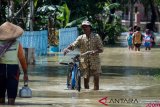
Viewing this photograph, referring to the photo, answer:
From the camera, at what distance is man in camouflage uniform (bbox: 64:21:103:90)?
14406 mm

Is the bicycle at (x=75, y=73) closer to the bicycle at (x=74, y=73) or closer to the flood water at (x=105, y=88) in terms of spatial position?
the bicycle at (x=74, y=73)

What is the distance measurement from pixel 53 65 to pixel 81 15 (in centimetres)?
1579

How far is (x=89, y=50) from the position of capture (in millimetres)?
14477

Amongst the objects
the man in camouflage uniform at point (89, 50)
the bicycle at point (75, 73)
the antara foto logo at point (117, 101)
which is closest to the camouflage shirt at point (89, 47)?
the man in camouflage uniform at point (89, 50)

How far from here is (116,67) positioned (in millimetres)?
22453

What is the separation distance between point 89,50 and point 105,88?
1.20 meters

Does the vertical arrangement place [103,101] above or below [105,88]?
above

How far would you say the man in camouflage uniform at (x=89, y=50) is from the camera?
14406 millimetres

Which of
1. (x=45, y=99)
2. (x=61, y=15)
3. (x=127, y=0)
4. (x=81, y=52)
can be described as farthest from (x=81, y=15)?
(x=45, y=99)

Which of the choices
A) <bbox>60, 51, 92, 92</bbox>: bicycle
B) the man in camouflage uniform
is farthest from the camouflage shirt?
<bbox>60, 51, 92, 92</bbox>: bicycle

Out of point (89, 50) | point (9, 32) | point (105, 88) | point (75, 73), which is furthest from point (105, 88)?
point (9, 32)

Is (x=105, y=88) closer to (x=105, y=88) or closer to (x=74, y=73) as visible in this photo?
(x=105, y=88)

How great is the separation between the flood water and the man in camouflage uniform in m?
0.43

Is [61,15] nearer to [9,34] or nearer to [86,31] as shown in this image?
[86,31]
